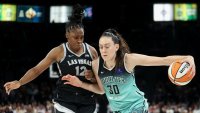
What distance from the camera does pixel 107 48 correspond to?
3.71 meters

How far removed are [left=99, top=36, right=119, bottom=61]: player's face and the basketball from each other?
22.5 inches

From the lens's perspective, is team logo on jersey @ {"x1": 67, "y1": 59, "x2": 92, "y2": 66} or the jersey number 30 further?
team logo on jersey @ {"x1": 67, "y1": 59, "x2": 92, "y2": 66}

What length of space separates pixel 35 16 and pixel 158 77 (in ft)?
18.6

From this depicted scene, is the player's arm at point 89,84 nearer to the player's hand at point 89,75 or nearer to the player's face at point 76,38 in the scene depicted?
the player's hand at point 89,75

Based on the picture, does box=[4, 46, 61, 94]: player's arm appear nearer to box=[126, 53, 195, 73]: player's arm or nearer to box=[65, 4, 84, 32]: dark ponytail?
box=[65, 4, 84, 32]: dark ponytail

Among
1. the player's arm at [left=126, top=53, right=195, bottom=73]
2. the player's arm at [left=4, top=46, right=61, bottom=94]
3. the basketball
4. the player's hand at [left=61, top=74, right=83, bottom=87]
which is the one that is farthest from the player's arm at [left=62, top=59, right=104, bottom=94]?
the basketball

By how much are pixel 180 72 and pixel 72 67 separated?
109 centimetres

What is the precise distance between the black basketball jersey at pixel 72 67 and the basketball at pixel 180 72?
33.9 inches

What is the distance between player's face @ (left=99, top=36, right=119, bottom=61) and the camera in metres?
3.70

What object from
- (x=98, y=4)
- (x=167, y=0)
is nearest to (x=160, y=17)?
(x=167, y=0)

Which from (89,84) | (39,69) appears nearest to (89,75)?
(89,84)

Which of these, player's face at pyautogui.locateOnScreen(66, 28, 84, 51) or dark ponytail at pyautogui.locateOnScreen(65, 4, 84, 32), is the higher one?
dark ponytail at pyautogui.locateOnScreen(65, 4, 84, 32)

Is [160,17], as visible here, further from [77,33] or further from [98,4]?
[77,33]

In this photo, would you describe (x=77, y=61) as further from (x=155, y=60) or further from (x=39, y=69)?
(x=155, y=60)
